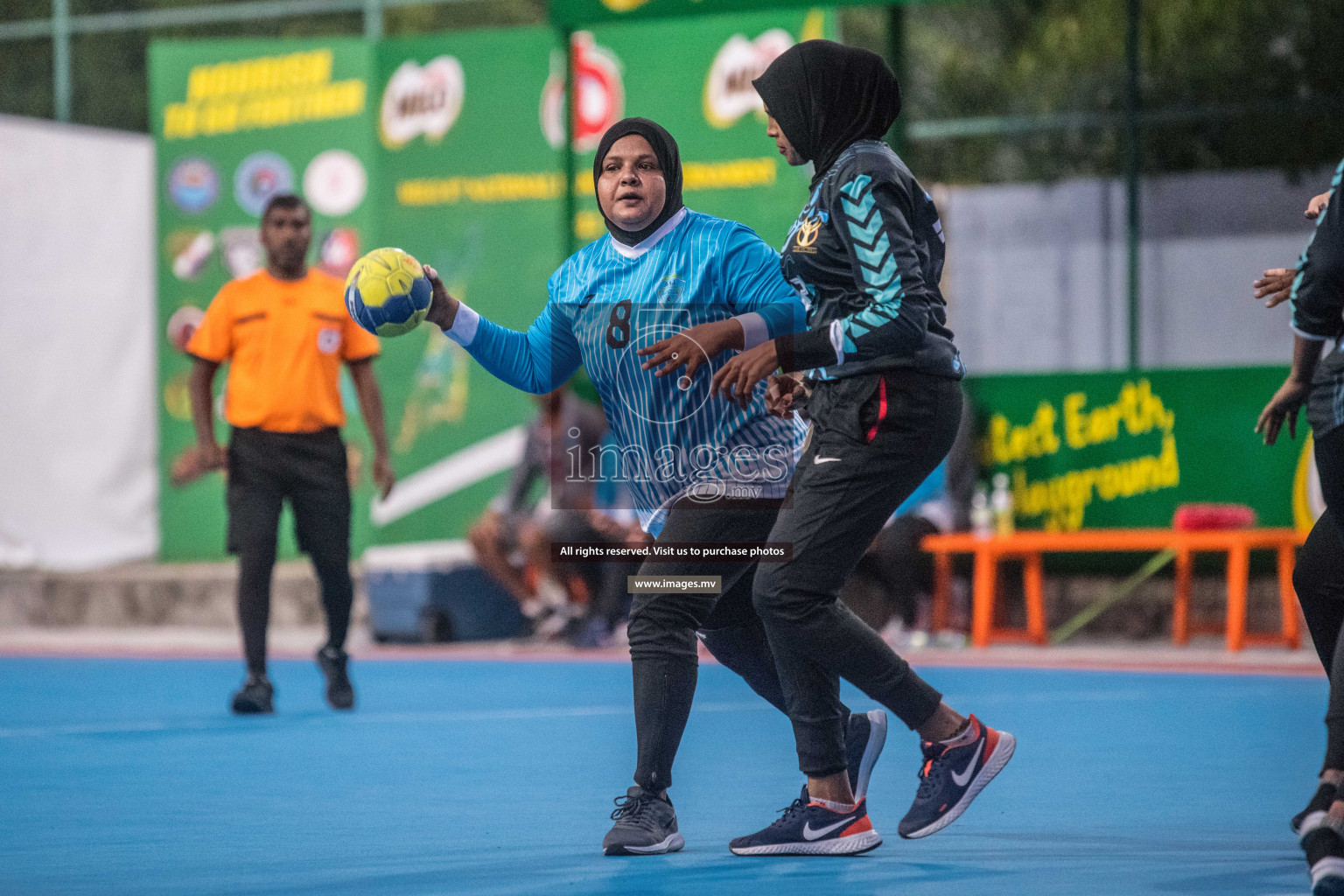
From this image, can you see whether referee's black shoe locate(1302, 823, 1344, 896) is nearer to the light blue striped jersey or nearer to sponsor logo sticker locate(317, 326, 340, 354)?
the light blue striped jersey

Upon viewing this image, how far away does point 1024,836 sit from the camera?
18.4 ft

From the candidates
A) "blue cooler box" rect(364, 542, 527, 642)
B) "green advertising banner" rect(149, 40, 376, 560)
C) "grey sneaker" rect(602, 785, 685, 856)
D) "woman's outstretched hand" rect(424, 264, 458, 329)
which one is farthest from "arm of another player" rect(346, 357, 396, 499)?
"green advertising banner" rect(149, 40, 376, 560)

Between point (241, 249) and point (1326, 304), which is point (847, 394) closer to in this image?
point (1326, 304)

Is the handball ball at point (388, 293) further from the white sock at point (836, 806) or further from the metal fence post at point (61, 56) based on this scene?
the metal fence post at point (61, 56)

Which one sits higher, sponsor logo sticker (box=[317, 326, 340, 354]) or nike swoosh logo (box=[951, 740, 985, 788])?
sponsor logo sticker (box=[317, 326, 340, 354])

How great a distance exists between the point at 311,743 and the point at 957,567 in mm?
6432

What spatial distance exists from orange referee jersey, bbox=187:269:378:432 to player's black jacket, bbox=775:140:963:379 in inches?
182

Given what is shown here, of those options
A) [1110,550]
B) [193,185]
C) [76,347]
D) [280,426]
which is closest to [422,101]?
[193,185]

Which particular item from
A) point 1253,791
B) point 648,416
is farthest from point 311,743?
point 1253,791

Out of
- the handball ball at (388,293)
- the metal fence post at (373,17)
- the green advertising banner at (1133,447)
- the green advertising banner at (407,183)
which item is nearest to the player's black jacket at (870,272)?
the handball ball at (388,293)

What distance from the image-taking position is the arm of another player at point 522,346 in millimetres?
5578

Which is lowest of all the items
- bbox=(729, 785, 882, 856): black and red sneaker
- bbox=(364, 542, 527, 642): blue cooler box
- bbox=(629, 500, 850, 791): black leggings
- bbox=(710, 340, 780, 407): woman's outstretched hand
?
bbox=(364, 542, 527, 642): blue cooler box

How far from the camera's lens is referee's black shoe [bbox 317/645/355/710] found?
942 centimetres

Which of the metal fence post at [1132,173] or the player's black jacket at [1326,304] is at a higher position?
the metal fence post at [1132,173]
